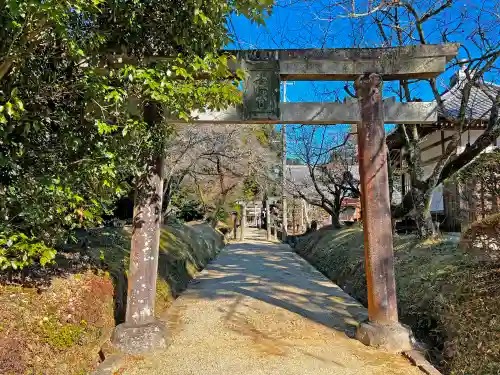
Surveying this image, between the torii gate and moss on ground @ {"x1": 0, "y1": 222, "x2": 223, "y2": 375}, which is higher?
the torii gate

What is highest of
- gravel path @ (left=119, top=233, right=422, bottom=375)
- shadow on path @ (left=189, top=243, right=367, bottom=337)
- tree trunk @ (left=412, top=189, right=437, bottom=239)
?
tree trunk @ (left=412, top=189, right=437, bottom=239)

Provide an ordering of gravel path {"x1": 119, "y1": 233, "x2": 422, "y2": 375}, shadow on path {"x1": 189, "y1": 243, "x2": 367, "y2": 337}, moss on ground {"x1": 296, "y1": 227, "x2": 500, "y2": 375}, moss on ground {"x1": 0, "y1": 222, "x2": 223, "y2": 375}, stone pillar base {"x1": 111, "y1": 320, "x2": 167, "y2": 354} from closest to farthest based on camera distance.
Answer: moss on ground {"x1": 0, "y1": 222, "x2": 223, "y2": 375}
moss on ground {"x1": 296, "y1": 227, "x2": 500, "y2": 375}
gravel path {"x1": 119, "y1": 233, "x2": 422, "y2": 375}
stone pillar base {"x1": 111, "y1": 320, "x2": 167, "y2": 354}
shadow on path {"x1": 189, "y1": 243, "x2": 367, "y2": 337}

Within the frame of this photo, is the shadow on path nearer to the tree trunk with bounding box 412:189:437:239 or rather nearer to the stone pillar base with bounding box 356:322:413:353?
the stone pillar base with bounding box 356:322:413:353

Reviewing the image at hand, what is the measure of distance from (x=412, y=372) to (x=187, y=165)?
11.6m

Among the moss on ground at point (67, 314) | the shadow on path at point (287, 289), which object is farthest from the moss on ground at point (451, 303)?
the moss on ground at point (67, 314)

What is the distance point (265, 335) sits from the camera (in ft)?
17.3

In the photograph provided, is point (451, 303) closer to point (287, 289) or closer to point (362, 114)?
point (362, 114)

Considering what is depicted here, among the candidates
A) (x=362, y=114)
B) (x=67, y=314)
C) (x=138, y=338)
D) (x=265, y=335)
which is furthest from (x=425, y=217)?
(x=67, y=314)

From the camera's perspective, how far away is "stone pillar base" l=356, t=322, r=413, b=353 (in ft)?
15.1

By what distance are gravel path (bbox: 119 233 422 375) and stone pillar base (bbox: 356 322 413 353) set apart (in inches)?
4.4

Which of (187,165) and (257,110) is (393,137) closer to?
(187,165)

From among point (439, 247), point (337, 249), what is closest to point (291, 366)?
point (439, 247)

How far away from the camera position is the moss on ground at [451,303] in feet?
13.1

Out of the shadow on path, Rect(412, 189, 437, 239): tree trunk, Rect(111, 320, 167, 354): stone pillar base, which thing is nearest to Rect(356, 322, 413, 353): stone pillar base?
the shadow on path
